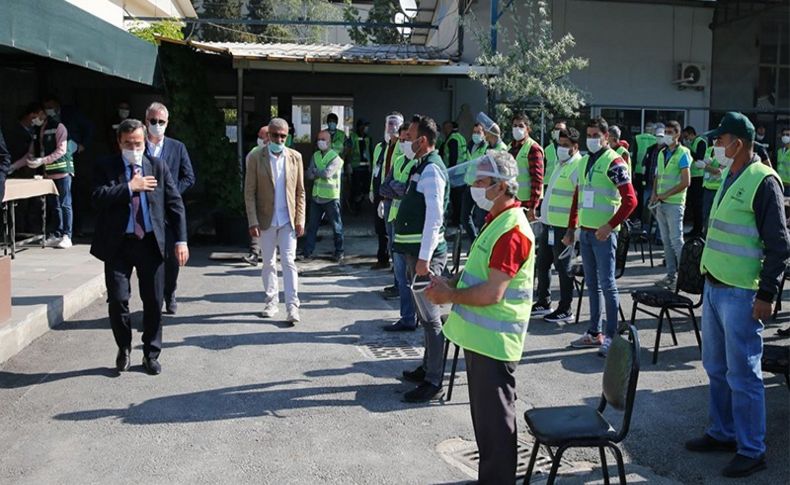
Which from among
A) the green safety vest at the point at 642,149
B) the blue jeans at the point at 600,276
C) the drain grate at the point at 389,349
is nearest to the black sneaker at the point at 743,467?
the blue jeans at the point at 600,276

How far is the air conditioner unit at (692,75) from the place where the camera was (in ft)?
57.4

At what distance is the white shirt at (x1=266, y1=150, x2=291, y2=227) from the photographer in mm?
7660

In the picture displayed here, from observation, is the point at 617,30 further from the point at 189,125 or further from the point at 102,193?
the point at 102,193

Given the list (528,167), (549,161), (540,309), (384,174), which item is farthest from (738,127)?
(549,161)

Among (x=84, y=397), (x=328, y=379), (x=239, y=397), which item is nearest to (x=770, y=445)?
(x=328, y=379)

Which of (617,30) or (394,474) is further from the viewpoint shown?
(617,30)

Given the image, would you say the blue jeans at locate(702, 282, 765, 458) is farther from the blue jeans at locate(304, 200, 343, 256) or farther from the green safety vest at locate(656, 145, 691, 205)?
the blue jeans at locate(304, 200, 343, 256)

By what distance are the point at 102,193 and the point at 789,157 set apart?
1240 centimetres

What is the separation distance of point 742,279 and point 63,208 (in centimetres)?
984

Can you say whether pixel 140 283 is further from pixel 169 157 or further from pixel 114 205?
pixel 169 157

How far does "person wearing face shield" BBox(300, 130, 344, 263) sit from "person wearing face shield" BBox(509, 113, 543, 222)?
2.93m

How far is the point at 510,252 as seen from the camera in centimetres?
365

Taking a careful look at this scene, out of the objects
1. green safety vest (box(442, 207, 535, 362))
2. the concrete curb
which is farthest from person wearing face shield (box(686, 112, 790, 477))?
the concrete curb

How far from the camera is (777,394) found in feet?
18.9
